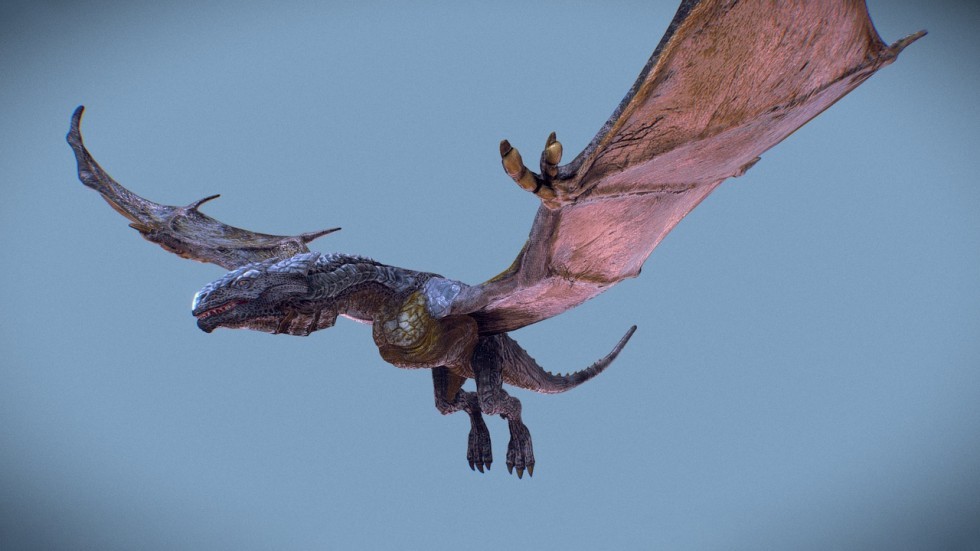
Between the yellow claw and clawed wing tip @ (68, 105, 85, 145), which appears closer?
the yellow claw

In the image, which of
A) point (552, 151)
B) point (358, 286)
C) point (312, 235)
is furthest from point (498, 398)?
point (552, 151)

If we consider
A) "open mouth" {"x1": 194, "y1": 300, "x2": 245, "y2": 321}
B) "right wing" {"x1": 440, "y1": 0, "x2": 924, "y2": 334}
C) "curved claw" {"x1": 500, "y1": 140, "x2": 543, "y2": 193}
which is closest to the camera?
"curved claw" {"x1": 500, "y1": 140, "x2": 543, "y2": 193}

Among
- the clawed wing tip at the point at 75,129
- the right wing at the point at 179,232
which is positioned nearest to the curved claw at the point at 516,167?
the right wing at the point at 179,232

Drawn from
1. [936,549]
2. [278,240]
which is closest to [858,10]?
[278,240]

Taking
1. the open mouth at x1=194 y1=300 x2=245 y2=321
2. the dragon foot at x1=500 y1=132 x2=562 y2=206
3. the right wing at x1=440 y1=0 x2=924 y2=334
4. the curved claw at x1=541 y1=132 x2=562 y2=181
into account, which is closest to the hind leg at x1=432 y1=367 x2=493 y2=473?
the right wing at x1=440 y1=0 x2=924 y2=334

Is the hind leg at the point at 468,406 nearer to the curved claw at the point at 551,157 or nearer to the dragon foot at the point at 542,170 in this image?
the dragon foot at the point at 542,170

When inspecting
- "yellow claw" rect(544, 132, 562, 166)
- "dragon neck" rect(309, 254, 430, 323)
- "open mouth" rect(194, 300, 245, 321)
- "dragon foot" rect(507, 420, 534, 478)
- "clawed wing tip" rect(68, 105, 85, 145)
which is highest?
"clawed wing tip" rect(68, 105, 85, 145)

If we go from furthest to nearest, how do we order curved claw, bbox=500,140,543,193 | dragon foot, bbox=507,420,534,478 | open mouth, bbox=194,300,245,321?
dragon foot, bbox=507,420,534,478 < open mouth, bbox=194,300,245,321 < curved claw, bbox=500,140,543,193

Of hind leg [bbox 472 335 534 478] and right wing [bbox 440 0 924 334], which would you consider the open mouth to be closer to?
right wing [bbox 440 0 924 334]

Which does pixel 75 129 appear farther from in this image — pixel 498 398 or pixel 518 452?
pixel 518 452
